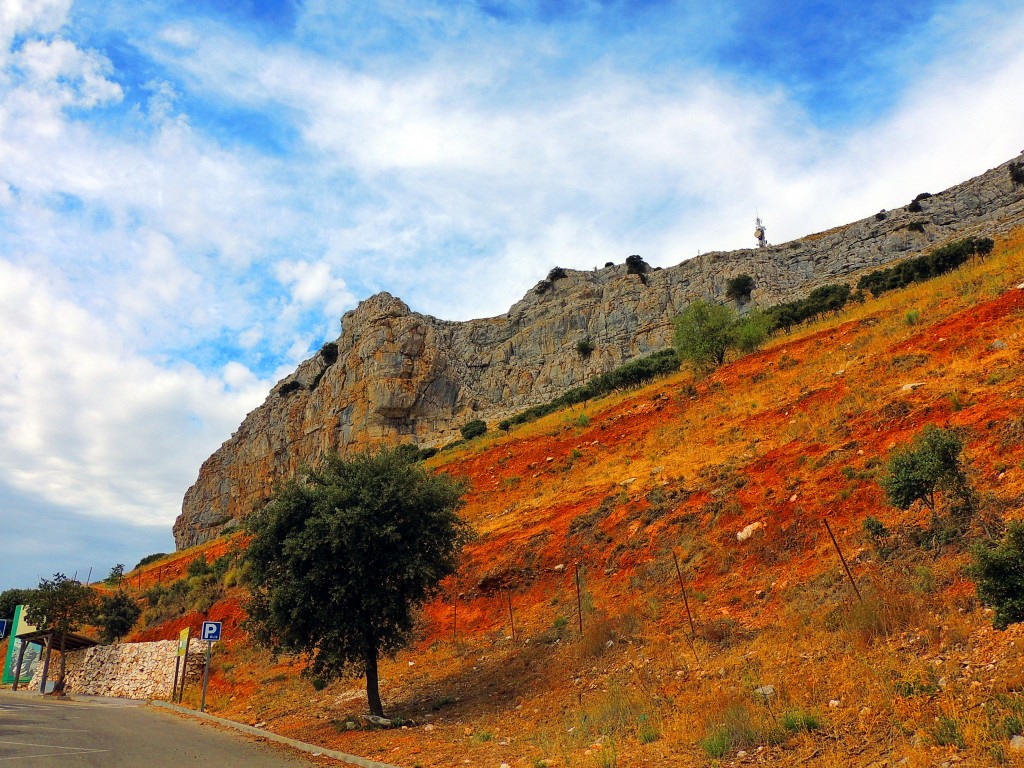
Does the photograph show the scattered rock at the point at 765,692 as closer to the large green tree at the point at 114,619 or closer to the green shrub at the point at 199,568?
the large green tree at the point at 114,619

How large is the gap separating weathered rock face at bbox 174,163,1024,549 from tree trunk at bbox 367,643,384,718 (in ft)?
197

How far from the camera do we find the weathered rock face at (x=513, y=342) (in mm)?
78350

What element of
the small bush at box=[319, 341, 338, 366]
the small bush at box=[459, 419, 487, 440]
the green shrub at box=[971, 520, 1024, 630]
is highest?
the small bush at box=[319, 341, 338, 366]

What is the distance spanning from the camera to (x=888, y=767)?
6.15m

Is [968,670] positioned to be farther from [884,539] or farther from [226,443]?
[226,443]

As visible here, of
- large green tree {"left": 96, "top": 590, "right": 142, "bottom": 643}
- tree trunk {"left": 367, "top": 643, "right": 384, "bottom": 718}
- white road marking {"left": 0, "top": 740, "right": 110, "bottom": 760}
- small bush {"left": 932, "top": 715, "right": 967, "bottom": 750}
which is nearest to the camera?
small bush {"left": 932, "top": 715, "right": 967, "bottom": 750}

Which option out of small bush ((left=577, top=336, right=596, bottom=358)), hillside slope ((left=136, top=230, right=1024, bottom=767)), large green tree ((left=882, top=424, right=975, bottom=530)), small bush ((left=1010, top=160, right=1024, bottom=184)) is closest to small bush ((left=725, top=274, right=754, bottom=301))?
small bush ((left=577, top=336, right=596, bottom=358))

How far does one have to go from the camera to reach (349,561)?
15.0 metres

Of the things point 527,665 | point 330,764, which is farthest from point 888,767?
point 527,665

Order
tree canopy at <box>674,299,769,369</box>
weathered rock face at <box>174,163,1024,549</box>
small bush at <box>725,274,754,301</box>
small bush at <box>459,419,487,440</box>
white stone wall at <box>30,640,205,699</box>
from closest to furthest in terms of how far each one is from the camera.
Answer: white stone wall at <box>30,640,205,699</box>, tree canopy at <box>674,299,769,369</box>, small bush at <box>459,419,487,440</box>, small bush at <box>725,274,754,301</box>, weathered rock face at <box>174,163,1024,549</box>

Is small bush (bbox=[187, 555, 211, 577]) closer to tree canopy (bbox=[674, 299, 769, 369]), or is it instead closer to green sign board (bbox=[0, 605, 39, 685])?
green sign board (bbox=[0, 605, 39, 685])

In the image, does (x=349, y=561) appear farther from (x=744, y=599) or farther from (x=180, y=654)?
(x=180, y=654)

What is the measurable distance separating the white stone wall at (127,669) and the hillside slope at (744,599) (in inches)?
98.8

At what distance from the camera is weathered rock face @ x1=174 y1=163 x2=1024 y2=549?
257 ft
